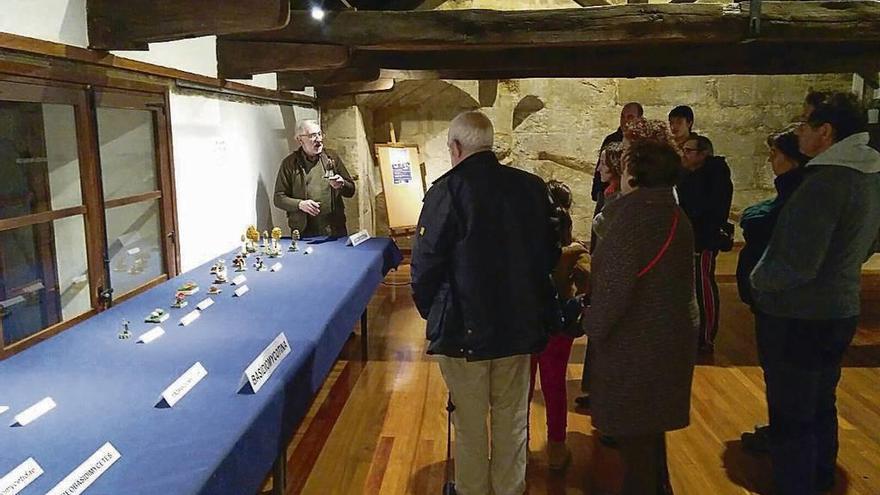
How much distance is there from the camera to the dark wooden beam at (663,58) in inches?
168

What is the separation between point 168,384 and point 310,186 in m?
2.60

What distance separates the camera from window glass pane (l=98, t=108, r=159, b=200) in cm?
251

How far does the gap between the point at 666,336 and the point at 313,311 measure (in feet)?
3.95

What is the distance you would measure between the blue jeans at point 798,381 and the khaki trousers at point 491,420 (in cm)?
87

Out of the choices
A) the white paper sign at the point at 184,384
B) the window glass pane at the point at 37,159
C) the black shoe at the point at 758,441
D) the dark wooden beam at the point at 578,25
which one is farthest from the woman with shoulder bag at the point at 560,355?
the window glass pane at the point at 37,159

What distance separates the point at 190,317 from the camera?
7.46 ft

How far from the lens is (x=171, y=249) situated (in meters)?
2.98

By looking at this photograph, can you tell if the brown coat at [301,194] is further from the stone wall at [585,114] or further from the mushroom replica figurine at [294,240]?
the stone wall at [585,114]

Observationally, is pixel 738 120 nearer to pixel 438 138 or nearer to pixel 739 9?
pixel 438 138

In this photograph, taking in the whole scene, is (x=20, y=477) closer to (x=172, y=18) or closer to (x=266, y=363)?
(x=266, y=363)

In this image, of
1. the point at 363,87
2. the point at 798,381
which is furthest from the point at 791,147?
the point at 363,87

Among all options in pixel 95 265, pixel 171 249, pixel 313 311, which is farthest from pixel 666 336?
pixel 171 249

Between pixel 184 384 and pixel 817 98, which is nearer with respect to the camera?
pixel 184 384

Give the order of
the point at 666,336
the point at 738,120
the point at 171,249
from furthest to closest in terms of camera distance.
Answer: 1. the point at 738,120
2. the point at 171,249
3. the point at 666,336
